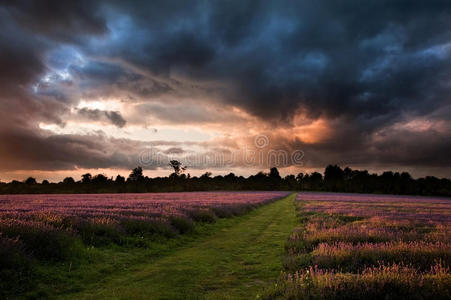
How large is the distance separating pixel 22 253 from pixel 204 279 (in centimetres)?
537

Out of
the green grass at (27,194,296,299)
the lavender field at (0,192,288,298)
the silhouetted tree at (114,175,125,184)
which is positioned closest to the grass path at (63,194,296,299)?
the green grass at (27,194,296,299)

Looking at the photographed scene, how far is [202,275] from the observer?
8570 millimetres

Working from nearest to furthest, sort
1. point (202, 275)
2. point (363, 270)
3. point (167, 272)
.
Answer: point (363, 270), point (202, 275), point (167, 272)

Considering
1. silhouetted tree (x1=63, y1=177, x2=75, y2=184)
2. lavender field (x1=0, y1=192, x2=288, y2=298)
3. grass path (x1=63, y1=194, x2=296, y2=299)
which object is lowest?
grass path (x1=63, y1=194, x2=296, y2=299)

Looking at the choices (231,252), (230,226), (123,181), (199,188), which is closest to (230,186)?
(199,188)

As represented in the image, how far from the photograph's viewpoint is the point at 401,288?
5.92 meters

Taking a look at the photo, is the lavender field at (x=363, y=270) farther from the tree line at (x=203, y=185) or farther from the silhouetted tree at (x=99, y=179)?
the silhouetted tree at (x=99, y=179)

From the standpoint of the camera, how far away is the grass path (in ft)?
23.0

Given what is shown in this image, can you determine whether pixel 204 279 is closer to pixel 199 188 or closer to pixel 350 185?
pixel 199 188

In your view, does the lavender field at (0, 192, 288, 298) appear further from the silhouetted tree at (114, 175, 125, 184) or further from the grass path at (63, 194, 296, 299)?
the silhouetted tree at (114, 175, 125, 184)

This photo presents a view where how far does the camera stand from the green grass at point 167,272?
23.4ft

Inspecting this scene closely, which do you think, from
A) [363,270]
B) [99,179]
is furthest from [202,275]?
[99,179]

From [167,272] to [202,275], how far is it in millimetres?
1166

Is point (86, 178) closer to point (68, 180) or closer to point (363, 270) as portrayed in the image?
point (68, 180)
